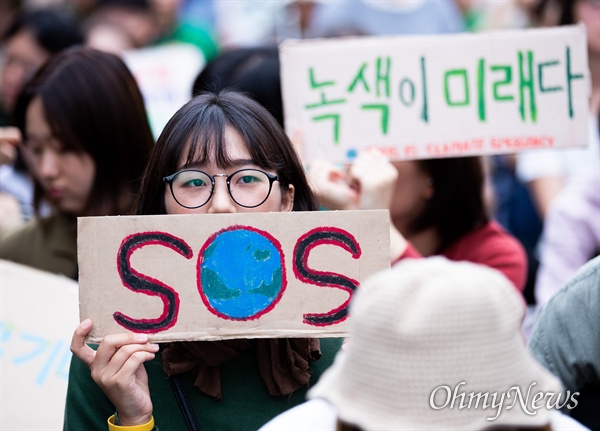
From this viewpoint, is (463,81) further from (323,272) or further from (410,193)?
(323,272)

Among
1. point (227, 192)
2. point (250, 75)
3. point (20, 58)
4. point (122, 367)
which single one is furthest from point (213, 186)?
point (20, 58)

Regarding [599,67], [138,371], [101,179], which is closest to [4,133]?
[101,179]

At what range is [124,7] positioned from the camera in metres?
7.41

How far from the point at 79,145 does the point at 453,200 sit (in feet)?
4.47

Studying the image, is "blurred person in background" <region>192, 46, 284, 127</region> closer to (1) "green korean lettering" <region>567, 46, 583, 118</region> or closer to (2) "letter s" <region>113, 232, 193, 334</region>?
(1) "green korean lettering" <region>567, 46, 583, 118</region>

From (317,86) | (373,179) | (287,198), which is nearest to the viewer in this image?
(287,198)

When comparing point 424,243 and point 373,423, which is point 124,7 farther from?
point 373,423

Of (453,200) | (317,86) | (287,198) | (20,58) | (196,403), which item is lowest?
(196,403)

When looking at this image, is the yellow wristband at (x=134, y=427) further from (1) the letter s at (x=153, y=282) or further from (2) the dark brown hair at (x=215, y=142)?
(2) the dark brown hair at (x=215, y=142)

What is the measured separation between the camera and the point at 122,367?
78.9 inches

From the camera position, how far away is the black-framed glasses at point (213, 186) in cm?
221

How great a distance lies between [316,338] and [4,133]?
2.07 metres

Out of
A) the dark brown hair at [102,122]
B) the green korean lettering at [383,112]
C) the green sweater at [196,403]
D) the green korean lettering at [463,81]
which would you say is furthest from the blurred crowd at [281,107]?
the green sweater at [196,403]

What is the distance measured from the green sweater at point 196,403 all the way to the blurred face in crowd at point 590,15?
3.36 m
